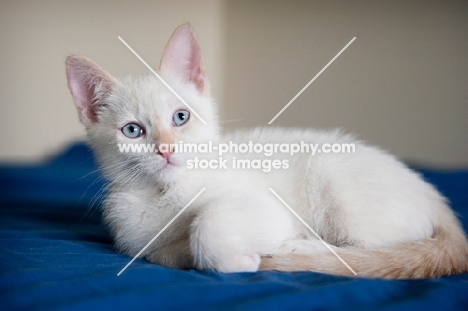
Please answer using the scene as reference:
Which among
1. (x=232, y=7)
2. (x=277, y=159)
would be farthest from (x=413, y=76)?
(x=277, y=159)

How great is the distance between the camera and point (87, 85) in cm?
154

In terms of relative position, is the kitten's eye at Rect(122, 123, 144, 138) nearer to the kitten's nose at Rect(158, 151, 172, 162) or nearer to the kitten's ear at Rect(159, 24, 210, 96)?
the kitten's nose at Rect(158, 151, 172, 162)

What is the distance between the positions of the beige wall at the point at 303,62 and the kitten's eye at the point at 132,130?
2338 mm

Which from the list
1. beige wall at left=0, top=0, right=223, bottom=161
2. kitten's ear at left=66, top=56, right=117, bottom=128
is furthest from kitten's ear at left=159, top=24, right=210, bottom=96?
beige wall at left=0, top=0, right=223, bottom=161

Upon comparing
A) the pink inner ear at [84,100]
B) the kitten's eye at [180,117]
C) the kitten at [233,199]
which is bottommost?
the kitten at [233,199]

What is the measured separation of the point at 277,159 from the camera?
1635 mm

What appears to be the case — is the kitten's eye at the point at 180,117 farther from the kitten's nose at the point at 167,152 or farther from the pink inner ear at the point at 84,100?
the pink inner ear at the point at 84,100

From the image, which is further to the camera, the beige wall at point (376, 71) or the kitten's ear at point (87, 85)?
the beige wall at point (376, 71)

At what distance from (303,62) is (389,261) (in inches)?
107

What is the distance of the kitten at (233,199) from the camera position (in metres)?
1.24

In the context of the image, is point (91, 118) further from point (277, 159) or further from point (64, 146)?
point (64, 146)

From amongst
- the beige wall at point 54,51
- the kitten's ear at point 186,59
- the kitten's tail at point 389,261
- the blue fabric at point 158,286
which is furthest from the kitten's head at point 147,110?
the beige wall at point 54,51

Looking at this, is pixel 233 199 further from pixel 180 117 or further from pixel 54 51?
pixel 54 51

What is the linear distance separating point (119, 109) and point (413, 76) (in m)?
2.58
